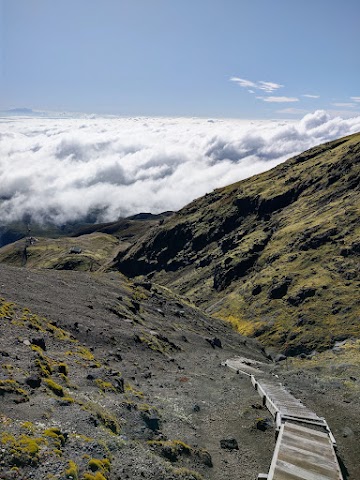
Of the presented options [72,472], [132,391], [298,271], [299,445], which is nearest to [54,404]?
[72,472]

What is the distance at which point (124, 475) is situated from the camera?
20.3 metres

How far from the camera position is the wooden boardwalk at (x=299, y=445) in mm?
22797

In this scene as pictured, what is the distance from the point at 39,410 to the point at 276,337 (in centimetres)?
9366

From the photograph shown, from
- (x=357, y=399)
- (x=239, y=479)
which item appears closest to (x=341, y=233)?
(x=357, y=399)

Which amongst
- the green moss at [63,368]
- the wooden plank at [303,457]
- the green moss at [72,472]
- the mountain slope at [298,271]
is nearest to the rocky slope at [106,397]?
the green moss at [72,472]

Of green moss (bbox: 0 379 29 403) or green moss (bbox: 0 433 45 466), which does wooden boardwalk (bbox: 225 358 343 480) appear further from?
green moss (bbox: 0 379 29 403)

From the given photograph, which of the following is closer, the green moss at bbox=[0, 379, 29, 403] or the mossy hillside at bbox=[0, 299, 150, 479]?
the mossy hillside at bbox=[0, 299, 150, 479]

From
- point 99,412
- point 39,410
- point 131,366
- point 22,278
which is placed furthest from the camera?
point 22,278

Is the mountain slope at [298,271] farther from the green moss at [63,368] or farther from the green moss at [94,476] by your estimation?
the green moss at [94,476]

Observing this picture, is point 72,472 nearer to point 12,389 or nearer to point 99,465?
point 99,465

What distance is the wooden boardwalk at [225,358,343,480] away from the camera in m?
22.8

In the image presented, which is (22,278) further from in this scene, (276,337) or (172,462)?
(276,337)

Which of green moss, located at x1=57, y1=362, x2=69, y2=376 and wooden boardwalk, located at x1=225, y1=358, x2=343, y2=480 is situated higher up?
green moss, located at x1=57, y1=362, x2=69, y2=376

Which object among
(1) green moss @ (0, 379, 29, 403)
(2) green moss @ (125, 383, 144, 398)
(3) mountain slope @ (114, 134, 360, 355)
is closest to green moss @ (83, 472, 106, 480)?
Answer: (1) green moss @ (0, 379, 29, 403)
